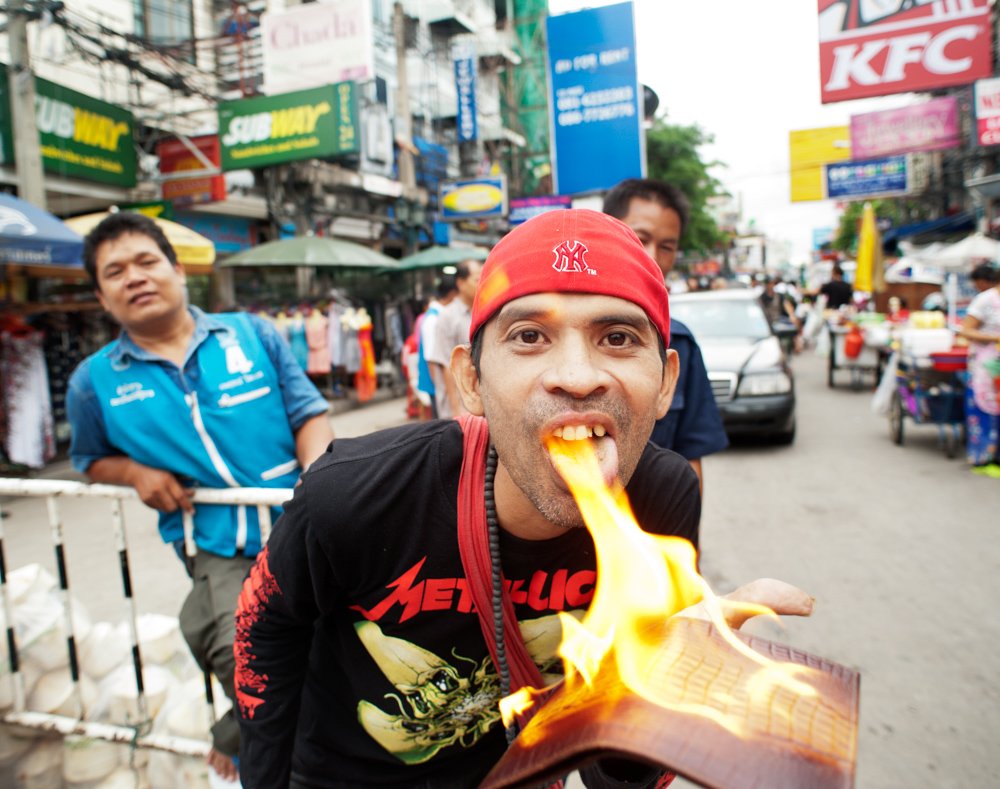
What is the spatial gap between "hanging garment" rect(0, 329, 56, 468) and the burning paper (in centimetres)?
876

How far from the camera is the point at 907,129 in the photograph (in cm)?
1702

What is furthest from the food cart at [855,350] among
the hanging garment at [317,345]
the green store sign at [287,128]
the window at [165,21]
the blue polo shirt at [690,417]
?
the window at [165,21]

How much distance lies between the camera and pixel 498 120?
27.8 metres

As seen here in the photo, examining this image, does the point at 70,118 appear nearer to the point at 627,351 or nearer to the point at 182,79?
the point at 182,79

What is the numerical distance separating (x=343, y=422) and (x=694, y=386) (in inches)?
411

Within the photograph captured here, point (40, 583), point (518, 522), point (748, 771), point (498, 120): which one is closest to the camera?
point (748, 771)

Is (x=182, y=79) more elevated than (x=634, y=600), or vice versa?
(x=182, y=79)

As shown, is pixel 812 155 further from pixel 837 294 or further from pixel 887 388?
pixel 887 388

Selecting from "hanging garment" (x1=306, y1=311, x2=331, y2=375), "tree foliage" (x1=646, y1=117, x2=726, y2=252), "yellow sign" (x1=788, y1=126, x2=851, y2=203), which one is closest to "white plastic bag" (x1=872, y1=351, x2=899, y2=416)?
"hanging garment" (x1=306, y1=311, x2=331, y2=375)

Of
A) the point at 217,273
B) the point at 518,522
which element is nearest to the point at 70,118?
the point at 217,273

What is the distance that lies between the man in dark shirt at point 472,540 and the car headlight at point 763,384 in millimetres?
7237

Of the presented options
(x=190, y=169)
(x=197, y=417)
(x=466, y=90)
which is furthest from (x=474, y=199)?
(x=197, y=417)

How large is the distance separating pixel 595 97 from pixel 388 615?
14578 millimetres

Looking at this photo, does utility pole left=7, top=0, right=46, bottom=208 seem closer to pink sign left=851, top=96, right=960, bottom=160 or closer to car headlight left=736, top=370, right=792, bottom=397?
car headlight left=736, top=370, right=792, bottom=397
